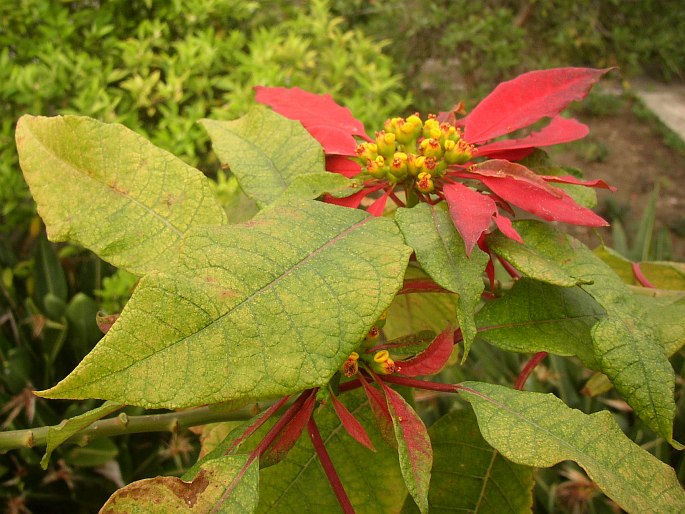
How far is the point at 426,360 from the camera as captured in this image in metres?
0.47

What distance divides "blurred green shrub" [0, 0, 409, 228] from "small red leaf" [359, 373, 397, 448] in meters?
1.38

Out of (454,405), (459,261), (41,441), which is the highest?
(459,261)

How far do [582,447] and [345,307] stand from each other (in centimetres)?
18

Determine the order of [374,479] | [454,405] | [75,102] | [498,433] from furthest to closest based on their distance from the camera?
1. [75,102]
2. [454,405]
3. [374,479]
4. [498,433]

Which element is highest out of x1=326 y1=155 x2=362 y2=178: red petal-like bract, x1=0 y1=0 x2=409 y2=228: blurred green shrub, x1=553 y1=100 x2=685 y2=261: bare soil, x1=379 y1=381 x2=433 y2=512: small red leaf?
x1=326 y1=155 x2=362 y2=178: red petal-like bract

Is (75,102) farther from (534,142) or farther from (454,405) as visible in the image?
(534,142)

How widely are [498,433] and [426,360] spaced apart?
0.25 ft

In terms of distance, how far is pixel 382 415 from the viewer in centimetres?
47

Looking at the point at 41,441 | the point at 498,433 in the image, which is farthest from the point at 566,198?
the point at 41,441

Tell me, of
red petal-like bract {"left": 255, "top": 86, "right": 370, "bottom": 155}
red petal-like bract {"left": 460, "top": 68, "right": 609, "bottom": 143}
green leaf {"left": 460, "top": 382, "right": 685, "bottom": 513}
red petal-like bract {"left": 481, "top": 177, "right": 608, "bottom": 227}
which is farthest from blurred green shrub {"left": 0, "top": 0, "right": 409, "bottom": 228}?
green leaf {"left": 460, "top": 382, "right": 685, "bottom": 513}

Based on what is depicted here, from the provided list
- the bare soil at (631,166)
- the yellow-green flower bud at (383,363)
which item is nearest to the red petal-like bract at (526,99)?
the yellow-green flower bud at (383,363)

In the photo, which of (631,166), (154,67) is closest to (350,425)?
(154,67)

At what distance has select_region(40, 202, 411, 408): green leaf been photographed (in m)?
0.34

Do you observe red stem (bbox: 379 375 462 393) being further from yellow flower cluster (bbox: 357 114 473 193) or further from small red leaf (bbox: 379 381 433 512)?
yellow flower cluster (bbox: 357 114 473 193)
